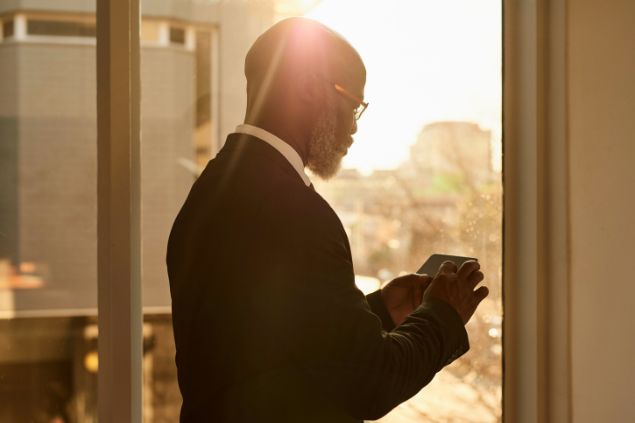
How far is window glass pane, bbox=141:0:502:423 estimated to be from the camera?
5.47 ft

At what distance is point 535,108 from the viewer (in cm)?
180

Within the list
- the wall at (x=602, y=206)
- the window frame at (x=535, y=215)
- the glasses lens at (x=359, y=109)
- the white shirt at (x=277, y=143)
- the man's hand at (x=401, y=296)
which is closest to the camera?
the white shirt at (x=277, y=143)

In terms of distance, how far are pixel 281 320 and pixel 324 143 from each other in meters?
0.35

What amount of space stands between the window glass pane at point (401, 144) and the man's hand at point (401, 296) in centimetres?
46

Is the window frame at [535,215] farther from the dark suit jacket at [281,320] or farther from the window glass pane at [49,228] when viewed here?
the window glass pane at [49,228]

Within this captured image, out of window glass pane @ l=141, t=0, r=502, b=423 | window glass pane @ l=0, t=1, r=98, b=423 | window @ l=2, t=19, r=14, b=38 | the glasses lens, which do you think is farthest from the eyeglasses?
window @ l=2, t=19, r=14, b=38

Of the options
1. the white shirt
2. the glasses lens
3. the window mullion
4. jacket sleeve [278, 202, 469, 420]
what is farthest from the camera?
the window mullion

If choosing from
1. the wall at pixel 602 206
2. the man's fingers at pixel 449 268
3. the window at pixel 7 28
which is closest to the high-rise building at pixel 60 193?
the window at pixel 7 28

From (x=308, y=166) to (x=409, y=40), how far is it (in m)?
0.76

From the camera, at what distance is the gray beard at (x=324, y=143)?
1202mm

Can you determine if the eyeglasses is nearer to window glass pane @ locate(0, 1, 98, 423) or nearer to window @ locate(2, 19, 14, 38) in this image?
window glass pane @ locate(0, 1, 98, 423)

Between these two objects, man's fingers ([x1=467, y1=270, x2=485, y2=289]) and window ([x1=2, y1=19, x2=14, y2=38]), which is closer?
man's fingers ([x1=467, y1=270, x2=485, y2=289])

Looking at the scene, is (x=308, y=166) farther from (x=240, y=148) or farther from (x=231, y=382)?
(x=231, y=382)

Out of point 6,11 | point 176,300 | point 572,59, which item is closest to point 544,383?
point 572,59
